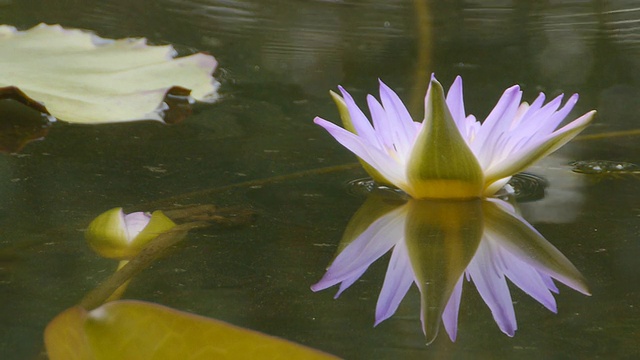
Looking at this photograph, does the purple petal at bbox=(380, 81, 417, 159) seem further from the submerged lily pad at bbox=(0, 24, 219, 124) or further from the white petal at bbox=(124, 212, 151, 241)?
the submerged lily pad at bbox=(0, 24, 219, 124)

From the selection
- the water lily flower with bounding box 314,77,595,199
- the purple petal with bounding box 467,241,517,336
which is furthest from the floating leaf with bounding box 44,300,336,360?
the water lily flower with bounding box 314,77,595,199

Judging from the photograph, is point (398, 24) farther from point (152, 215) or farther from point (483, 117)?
point (152, 215)

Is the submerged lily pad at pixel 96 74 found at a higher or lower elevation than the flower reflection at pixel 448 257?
higher

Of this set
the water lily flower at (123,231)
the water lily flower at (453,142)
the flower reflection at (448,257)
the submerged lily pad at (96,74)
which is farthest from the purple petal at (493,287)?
the submerged lily pad at (96,74)

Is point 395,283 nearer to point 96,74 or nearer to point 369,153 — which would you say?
point 369,153

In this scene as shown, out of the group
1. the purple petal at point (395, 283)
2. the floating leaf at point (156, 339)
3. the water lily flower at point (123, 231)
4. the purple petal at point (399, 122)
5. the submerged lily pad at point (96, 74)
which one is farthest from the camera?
the submerged lily pad at point (96, 74)

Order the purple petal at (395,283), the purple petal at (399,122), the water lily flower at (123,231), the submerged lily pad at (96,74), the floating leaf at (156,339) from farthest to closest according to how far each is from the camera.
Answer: the submerged lily pad at (96,74), the purple petal at (399,122), the water lily flower at (123,231), the purple petal at (395,283), the floating leaf at (156,339)

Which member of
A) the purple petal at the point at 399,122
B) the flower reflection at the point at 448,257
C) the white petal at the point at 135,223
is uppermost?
the purple petal at the point at 399,122

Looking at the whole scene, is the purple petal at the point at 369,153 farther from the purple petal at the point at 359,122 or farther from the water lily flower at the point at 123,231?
the water lily flower at the point at 123,231
